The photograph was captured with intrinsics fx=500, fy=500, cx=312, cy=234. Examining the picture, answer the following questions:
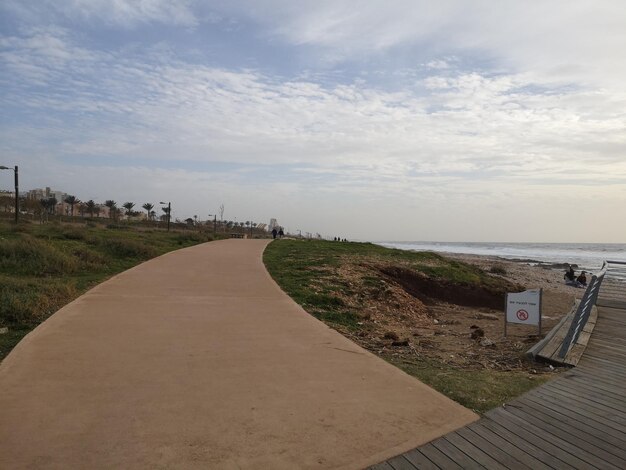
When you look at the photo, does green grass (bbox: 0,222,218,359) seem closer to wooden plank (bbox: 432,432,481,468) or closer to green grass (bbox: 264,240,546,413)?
green grass (bbox: 264,240,546,413)

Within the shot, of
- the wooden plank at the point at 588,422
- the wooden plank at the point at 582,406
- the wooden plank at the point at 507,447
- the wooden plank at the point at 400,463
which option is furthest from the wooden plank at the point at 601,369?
the wooden plank at the point at 400,463

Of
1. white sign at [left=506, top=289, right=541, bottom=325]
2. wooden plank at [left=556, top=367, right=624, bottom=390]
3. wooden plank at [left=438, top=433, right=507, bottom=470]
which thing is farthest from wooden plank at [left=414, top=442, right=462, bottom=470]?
white sign at [left=506, top=289, right=541, bottom=325]

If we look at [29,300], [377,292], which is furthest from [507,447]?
[377,292]

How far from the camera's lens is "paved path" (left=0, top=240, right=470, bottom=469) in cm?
348

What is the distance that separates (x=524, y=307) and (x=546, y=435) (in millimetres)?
5185

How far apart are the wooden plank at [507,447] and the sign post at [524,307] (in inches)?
203

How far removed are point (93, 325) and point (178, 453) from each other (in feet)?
14.5

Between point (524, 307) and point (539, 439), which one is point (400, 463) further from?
point (524, 307)

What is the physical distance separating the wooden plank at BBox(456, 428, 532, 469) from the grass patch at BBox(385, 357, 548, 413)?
56cm

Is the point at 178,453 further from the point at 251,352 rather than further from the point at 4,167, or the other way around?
the point at 4,167

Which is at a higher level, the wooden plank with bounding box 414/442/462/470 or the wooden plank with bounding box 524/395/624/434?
the wooden plank with bounding box 524/395/624/434

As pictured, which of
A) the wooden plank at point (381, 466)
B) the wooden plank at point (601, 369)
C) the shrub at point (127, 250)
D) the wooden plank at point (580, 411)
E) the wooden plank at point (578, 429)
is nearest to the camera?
the wooden plank at point (381, 466)

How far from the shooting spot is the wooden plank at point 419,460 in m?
3.37

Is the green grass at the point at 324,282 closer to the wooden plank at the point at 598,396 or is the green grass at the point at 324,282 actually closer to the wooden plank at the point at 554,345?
the wooden plank at the point at 554,345
